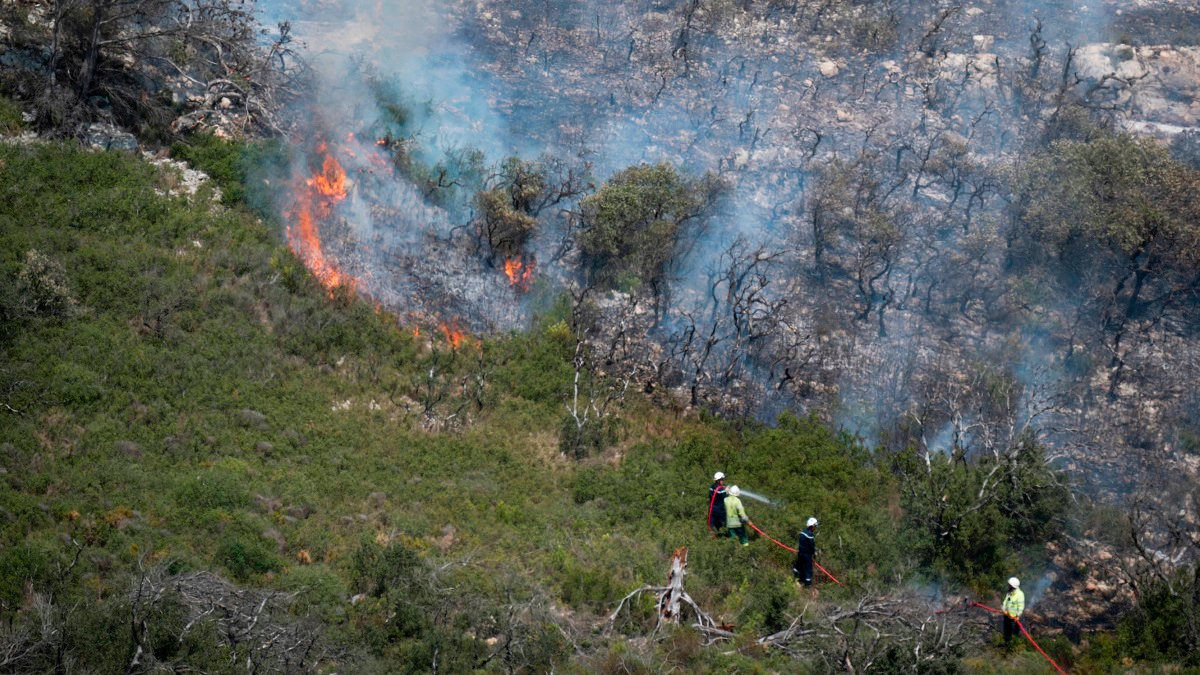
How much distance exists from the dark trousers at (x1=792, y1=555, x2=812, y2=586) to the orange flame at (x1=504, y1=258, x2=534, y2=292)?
446 inches

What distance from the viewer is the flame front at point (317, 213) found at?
102ft

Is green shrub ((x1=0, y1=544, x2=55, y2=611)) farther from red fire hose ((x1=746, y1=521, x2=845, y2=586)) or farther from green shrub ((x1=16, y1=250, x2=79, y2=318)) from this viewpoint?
red fire hose ((x1=746, y1=521, x2=845, y2=586))

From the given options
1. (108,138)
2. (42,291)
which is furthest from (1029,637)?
(108,138)

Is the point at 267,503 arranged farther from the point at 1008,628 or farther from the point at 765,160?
the point at 765,160

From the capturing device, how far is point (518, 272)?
105ft

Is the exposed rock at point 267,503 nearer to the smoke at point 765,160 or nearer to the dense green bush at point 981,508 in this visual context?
the smoke at point 765,160

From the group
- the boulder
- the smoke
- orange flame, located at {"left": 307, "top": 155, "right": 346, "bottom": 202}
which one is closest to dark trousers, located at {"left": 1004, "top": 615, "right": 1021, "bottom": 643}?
the smoke

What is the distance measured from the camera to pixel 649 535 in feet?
81.1

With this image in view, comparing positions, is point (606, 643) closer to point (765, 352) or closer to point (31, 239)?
point (765, 352)

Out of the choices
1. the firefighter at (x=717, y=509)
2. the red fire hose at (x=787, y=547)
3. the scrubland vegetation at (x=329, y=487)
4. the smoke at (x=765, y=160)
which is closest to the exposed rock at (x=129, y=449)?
the scrubland vegetation at (x=329, y=487)

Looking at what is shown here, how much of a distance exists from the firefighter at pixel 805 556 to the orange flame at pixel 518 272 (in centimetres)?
1114

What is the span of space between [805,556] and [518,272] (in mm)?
11964

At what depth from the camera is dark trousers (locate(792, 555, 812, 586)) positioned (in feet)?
77.9

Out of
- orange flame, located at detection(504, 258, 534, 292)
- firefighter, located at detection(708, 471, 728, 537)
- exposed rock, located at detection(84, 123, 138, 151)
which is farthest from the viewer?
exposed rock, located at detection(84, 123, 138, 151)
